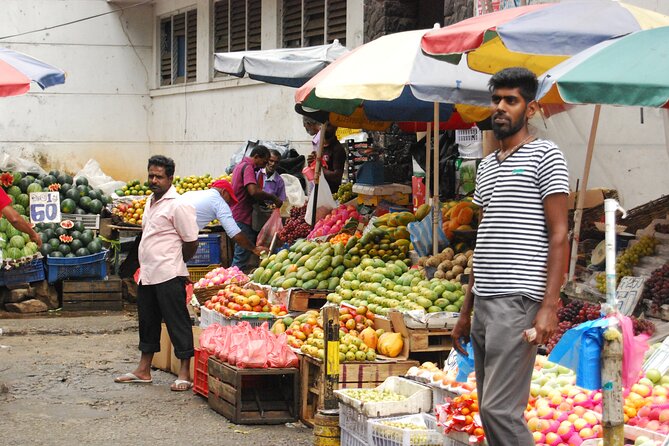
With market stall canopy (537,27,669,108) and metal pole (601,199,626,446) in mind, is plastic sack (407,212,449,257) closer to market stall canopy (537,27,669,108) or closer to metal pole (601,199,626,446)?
market stall canopy (537,27,669,108)

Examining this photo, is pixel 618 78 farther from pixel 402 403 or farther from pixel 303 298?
pixel 303 298

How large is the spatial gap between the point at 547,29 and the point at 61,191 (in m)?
9.88

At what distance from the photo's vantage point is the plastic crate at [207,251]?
1413cm

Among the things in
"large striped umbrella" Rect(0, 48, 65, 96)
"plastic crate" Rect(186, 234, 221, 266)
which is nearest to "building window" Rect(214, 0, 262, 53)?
"plastic crate" Rect(186, 234, 221, 266)

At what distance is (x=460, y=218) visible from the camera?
32.3 feet

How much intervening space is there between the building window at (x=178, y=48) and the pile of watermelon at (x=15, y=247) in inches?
343

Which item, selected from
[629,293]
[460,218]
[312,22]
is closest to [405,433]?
[629,293]

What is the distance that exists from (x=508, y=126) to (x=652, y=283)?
354cm

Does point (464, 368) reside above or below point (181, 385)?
above

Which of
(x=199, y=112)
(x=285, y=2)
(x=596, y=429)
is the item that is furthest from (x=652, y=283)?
(x=199, y=112)

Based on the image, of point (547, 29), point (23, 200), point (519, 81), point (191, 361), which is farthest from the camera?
point (23, 200)

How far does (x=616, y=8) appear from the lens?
7660 mm

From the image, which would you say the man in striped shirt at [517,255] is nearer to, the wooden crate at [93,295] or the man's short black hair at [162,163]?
the man's short black hair at [162,163]

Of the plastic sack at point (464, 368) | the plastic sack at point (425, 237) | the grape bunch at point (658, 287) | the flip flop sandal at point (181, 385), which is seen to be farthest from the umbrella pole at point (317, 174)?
the plastic sack at point (464, 368)
